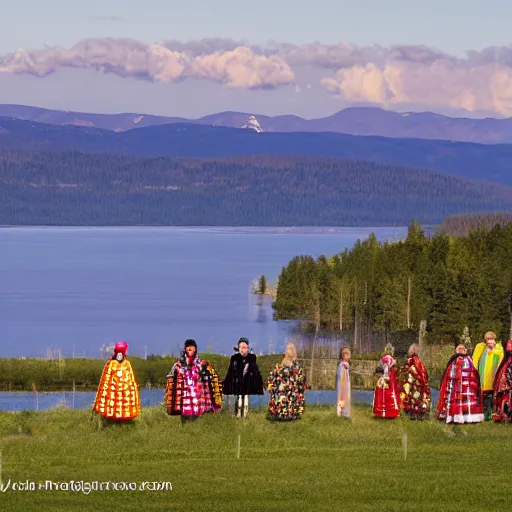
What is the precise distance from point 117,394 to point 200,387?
1788 millimetres

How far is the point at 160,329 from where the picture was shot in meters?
115

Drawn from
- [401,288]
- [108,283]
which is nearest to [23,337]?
[401,288]

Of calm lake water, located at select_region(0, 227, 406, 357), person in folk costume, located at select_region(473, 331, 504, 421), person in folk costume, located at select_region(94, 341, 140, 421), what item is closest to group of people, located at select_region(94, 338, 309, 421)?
person in folk costume, located at select_region(94, 341, 140, 421)

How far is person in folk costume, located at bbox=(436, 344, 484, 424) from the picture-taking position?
30188 millimetres

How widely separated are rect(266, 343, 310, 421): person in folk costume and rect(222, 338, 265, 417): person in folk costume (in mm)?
329

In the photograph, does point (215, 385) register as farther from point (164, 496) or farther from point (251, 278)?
point (251, 278)

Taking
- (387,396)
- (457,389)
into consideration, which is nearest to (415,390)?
(387,396)

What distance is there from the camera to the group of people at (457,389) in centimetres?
3027

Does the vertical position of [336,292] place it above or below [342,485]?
above

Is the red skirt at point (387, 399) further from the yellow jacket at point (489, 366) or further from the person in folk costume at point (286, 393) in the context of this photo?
the yellow jacket at point (489, 366)

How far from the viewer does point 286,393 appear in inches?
1197

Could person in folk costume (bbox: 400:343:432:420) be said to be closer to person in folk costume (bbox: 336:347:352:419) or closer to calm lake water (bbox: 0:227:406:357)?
person in folk costume (bbox: 336:347:352:419)

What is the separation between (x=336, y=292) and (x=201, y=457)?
246 ft

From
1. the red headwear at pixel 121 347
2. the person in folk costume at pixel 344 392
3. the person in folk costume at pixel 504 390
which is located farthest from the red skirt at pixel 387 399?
the red headwear at pixel 121 347
